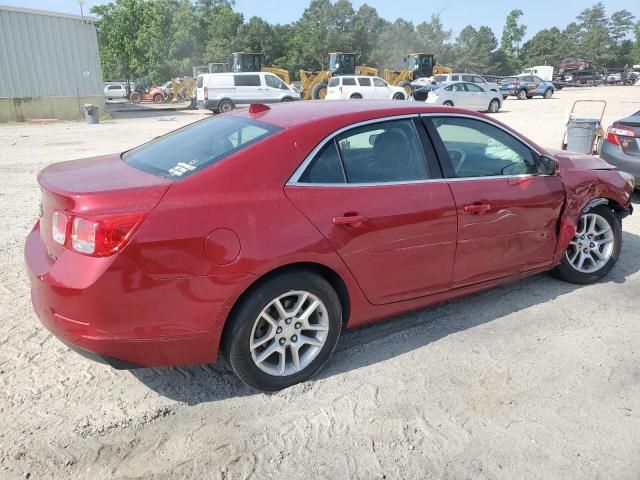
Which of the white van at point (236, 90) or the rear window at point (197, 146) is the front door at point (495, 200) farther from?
the white van at point (236, 90)

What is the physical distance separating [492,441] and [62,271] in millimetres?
2303

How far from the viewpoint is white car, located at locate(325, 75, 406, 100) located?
2650cm

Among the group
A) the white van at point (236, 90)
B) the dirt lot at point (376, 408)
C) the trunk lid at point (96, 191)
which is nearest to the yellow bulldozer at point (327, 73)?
the white van at point (236, 90)

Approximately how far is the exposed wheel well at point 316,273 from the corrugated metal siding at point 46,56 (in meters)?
23.6

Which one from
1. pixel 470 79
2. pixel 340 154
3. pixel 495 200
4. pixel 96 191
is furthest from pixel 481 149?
pixel 470 79

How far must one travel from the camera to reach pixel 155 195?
8.75 feet

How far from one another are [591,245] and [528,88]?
1419 inches

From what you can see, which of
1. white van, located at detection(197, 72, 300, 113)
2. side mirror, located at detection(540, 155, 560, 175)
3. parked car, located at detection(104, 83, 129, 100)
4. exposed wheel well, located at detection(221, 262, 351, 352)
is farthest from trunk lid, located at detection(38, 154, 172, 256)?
parked car, located at detection(104, 83, 129, 100)

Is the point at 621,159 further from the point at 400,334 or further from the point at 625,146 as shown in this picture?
the point at 400,334

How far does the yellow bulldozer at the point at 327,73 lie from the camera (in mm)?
30859

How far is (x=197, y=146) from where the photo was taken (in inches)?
130

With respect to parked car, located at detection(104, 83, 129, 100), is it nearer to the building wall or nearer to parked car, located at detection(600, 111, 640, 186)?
the building wall

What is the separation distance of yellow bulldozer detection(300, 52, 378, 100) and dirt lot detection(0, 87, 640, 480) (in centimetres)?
2802

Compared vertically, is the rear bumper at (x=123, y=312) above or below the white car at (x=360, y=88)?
above
